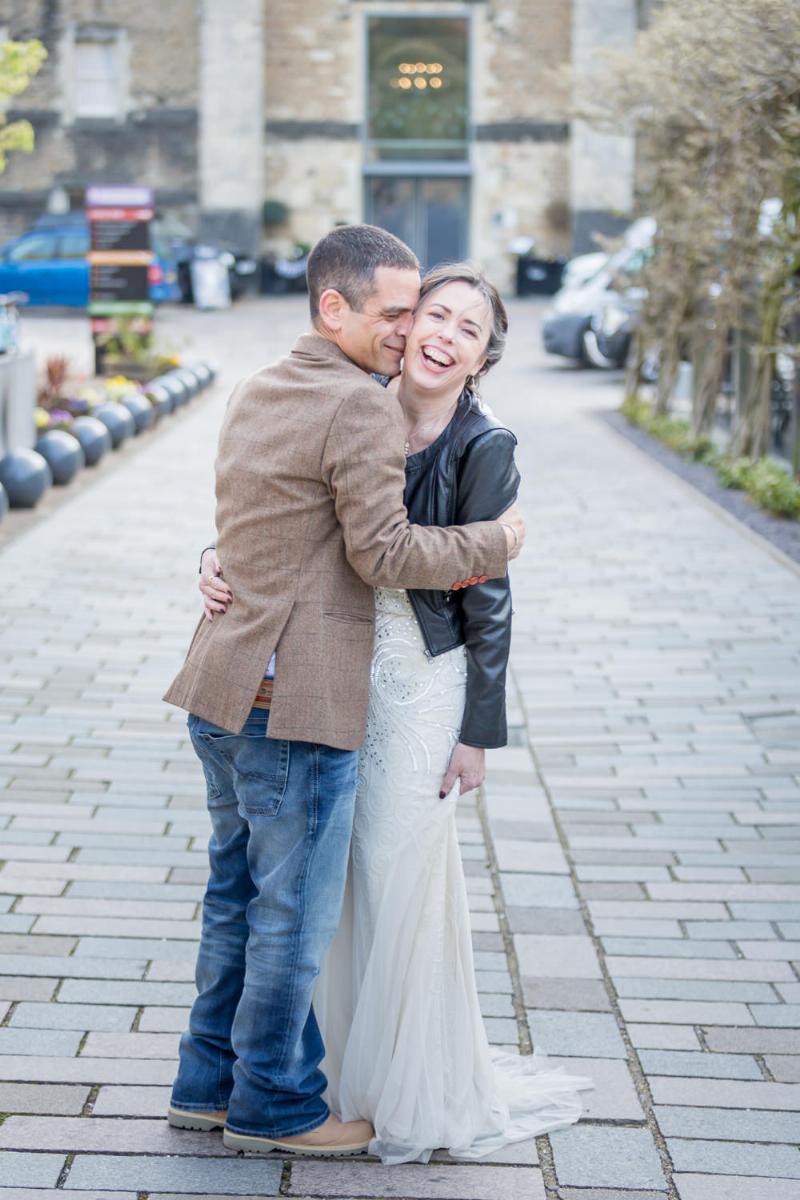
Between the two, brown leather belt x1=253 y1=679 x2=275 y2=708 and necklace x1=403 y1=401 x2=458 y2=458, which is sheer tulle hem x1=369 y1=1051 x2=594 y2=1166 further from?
necklace x1=403 y1=401 x2=458 y2=458

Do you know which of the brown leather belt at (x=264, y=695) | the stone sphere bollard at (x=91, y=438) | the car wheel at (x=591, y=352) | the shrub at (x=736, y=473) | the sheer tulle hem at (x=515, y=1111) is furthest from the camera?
the car wheel at (x=591, y=352)

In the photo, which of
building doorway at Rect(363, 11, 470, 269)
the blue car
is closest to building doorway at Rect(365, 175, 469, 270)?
building doorway at Rect(363, 11, 470, 269)

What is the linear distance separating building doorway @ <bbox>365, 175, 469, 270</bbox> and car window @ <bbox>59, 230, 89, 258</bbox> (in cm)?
890

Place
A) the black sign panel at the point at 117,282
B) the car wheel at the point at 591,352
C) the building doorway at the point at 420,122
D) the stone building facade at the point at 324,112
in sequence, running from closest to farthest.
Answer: the black sign panel at the point at 117,282, the car wheel at the point at 591,352, the stone building facade at the point at 324,112, the building doorway at the point at 420,122

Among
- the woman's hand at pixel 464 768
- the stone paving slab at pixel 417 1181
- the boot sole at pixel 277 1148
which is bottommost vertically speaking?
the stone paving slab at pixel 417 1181

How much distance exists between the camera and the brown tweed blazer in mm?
2742

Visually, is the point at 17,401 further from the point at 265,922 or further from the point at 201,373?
the point at 265,922

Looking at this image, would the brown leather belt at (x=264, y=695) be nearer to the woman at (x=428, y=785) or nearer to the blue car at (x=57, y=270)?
the woman at (x=428, y=785)

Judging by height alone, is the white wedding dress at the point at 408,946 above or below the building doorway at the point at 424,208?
below

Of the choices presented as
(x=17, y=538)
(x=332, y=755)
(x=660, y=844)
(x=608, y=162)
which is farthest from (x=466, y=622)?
(x=608, y=162)

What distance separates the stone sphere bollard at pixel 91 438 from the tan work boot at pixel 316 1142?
1019cm

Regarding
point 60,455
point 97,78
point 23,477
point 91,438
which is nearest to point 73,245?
point 97,78

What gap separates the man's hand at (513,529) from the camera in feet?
9.55

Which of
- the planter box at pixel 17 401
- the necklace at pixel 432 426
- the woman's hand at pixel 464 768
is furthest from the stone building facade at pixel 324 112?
the woman's hand at pixel 464 768
